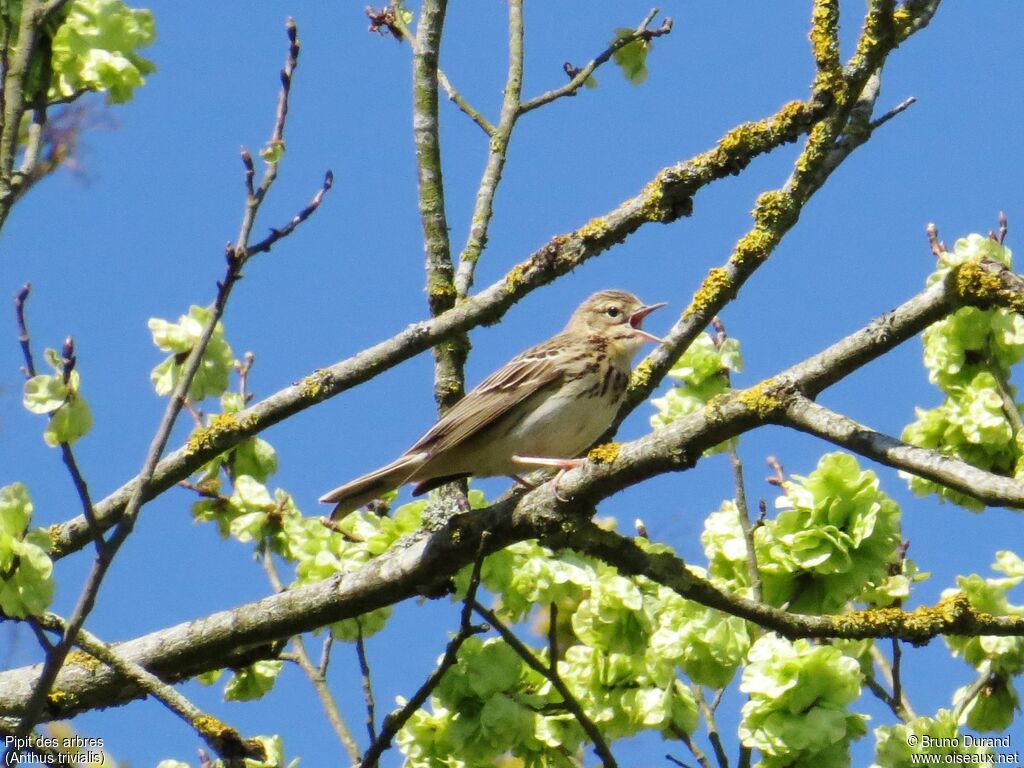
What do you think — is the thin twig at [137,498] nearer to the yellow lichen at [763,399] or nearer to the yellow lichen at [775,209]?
the yellow lichen at [763,399]

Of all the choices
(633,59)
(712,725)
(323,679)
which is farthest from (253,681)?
(633,59)

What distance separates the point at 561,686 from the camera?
18.6 feet

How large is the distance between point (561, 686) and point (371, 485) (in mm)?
1759

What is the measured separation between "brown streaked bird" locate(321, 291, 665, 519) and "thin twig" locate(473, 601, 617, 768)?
1279mm

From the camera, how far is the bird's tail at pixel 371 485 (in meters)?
6.93

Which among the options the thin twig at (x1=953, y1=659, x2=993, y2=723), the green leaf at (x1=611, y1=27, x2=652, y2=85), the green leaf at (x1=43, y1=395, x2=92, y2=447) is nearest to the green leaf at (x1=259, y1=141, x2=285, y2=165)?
the green leaf at (x1=43, y1=395, x2=92, y2=447)

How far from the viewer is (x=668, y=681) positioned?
6.00m

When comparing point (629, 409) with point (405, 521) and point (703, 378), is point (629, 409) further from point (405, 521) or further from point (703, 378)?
point (405, 521)

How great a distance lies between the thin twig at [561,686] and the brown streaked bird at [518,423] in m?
1.28

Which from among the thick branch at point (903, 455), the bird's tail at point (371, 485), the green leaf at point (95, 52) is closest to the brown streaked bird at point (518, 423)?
the bird's tail at point (371, 485)

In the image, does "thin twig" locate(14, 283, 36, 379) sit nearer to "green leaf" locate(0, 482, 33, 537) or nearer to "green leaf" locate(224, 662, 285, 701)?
"green leaf" locate(0, 482, 33, 537)

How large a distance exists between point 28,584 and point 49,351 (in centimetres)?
73

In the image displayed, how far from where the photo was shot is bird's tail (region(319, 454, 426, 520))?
693cm

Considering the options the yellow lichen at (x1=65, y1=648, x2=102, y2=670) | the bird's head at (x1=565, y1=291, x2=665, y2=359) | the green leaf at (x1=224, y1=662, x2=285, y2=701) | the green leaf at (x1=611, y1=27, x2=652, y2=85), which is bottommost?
the yellow lichen at (x1=65, y1=648, x2=102, y2=670)
